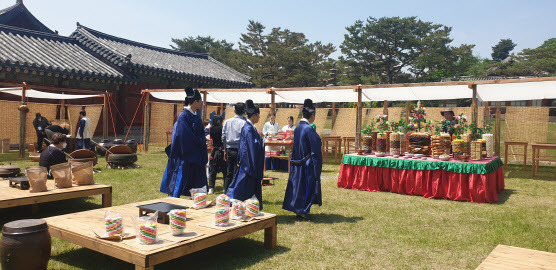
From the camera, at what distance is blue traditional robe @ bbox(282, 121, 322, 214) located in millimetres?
5383

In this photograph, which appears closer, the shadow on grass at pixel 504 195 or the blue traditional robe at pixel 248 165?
the blue traditional robe at pixel 248 165

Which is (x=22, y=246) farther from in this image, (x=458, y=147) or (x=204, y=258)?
(x=458, y=147)

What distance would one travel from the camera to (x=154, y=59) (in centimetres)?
1823

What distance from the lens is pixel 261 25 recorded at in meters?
34.3

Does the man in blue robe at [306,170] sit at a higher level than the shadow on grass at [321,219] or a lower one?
higher

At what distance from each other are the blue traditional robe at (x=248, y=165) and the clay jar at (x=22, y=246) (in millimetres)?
2323

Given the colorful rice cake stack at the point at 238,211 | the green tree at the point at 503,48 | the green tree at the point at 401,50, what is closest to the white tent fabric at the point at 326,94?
the colorful rice cake stack at the point at 238,211

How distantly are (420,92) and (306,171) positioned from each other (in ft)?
20.0

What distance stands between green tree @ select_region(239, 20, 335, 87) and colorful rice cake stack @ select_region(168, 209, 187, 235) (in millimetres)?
25693

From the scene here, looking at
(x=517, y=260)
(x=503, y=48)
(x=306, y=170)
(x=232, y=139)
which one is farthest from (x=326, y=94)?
(x=503, y=48)

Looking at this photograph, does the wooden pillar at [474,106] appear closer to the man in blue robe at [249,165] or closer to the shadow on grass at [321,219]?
the shadow on grass at [321,219]

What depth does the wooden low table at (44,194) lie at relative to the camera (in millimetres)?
4676

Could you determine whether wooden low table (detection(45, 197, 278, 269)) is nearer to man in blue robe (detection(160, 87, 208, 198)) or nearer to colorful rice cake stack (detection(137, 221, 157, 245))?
colorful rice cake stack (detection(137, 221, 157, 245))

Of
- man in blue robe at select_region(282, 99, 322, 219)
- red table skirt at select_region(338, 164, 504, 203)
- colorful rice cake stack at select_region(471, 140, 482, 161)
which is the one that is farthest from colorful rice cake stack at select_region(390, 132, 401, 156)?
man in blue robe at select_region(282, 99, 322, 219)
